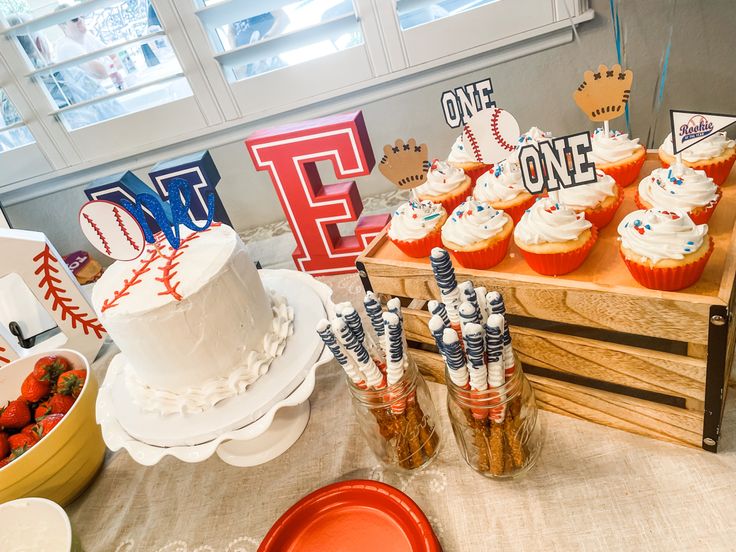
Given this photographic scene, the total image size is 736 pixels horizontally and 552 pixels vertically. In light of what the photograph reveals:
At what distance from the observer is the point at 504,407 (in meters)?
0.83

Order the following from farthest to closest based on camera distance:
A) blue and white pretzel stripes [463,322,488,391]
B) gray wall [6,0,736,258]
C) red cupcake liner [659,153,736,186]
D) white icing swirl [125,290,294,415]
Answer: gray wall [6,0,736,258] → white icing swirl [125,290,294,415] → red cupcake liner [659,153,736,186] → blue and white pretzel stripes [463,322,488,391]

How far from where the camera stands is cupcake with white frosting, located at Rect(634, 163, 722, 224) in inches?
34.3

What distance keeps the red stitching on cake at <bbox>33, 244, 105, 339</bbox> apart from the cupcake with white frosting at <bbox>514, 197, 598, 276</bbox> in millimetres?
1449

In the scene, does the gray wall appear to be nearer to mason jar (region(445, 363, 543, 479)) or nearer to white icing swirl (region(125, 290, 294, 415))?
white icing swirl (region(125, 290, 294, 415))

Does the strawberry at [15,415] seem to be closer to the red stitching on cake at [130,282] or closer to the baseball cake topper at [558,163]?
the red stitching on cake at [130,282]

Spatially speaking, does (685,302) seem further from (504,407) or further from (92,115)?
(92,115)

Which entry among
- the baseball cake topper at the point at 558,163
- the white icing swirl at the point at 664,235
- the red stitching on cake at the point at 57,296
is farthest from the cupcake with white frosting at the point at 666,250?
the red stitching on cake at the point at 57,296

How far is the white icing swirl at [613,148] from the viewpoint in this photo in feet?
3.60

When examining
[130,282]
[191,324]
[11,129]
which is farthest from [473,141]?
[11,129]

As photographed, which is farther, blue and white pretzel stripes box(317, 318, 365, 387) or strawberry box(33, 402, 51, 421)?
strawberry box(33, 402, 51, 421)

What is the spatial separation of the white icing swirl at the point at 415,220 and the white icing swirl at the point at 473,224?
0.05m

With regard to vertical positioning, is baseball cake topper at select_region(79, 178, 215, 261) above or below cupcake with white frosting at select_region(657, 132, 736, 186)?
above

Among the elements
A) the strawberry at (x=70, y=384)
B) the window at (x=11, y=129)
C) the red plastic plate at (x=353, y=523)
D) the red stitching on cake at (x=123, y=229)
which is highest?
the window at (x=11, y=129)

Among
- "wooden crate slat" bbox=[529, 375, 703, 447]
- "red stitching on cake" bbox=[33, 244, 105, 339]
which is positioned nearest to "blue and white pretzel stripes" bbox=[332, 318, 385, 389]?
"wooden crate slat" bbox=[529, 375, 703, 447]
